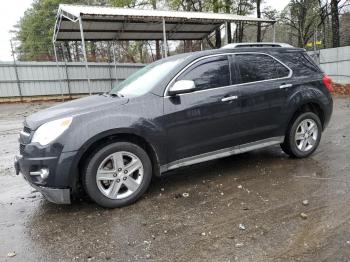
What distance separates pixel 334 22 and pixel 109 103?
1897 cm

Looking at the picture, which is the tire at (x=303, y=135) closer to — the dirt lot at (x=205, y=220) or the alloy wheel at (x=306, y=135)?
the alloy wheel at (x=306, y=135)

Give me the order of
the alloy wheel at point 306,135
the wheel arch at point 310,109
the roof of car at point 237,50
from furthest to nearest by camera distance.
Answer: the alloy wheel at point 306,135 < the wheel arch at point 310,109 < the roof of car at point 237,50

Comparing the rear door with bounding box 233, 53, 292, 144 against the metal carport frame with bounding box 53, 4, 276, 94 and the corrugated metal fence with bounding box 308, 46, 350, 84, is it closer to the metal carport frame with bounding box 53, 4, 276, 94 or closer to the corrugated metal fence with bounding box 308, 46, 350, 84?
the metal carport frame with bounding box 53, 4, 276, 94

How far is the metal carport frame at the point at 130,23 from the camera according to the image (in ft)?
47.6

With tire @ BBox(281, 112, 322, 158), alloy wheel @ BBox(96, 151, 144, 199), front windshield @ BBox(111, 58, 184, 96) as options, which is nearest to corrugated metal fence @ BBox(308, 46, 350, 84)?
tire @ BBox(281, 112, 322, 158)

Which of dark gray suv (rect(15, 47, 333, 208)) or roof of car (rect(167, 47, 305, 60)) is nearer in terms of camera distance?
dark gray suv (rect(15, 47, 333, 208))

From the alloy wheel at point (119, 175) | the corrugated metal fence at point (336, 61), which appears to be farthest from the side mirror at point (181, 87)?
the corrugated metal fence at point (336, 61)

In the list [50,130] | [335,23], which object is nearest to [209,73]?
[50,130]

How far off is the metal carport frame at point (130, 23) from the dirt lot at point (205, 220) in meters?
10.8

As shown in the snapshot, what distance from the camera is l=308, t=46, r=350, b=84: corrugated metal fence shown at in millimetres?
17125

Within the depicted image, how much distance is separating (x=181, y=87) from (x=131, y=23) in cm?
1371

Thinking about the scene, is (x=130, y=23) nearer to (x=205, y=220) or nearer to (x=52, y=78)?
(x=52, y=78)

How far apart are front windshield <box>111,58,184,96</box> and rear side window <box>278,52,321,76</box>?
6.09 feet

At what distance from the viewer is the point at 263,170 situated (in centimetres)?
515
